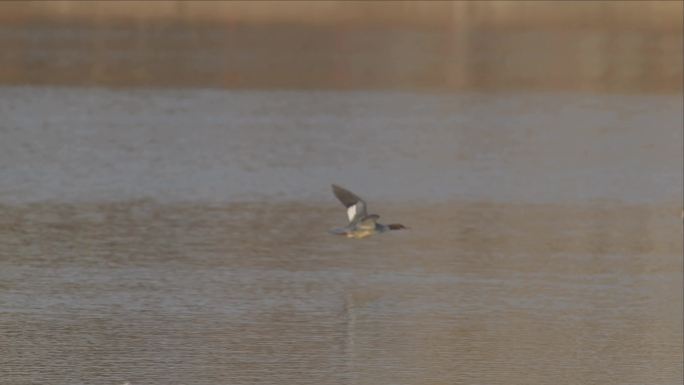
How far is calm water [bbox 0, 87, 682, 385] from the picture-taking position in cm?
1024

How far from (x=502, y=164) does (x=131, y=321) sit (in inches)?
287

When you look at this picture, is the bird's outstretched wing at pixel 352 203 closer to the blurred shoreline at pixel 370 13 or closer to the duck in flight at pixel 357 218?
the duck in flight at pixel 357 218

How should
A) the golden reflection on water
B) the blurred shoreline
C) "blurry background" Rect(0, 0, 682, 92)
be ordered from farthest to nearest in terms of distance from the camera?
the blurred shoreline → "blurry background" Rect(0, 0, 682, 92) → the golden reflection on water

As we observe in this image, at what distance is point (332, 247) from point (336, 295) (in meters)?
1.73

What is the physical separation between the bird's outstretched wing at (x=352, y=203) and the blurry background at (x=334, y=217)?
66 centimetres

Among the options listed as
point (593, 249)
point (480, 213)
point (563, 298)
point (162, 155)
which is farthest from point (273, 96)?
point (563, 298)

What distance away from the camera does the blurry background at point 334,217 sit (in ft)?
34.0

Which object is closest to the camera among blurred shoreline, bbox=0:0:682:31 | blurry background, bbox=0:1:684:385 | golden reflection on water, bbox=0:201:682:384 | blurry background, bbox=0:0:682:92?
golden reflection on water, bbox=0:201:682:384

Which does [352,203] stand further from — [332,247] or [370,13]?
[370,13]

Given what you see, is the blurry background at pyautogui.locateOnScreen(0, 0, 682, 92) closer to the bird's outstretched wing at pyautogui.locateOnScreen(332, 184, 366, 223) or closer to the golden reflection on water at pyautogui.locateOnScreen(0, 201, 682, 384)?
the golden reflection on water at pyautogui.locateOnScreen(0, 201, 682, 384)

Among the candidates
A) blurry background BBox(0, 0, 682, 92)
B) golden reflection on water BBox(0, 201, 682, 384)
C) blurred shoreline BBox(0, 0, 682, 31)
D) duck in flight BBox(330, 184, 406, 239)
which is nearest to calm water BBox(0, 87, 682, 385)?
golden reflection on water BBox(0, 201, 682, 384)

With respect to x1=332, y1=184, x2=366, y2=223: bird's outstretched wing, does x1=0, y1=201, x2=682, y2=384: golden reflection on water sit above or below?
below

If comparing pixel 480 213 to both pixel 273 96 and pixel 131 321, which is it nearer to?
pixel 131 321

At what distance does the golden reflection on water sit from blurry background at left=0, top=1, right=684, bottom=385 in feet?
0.09
